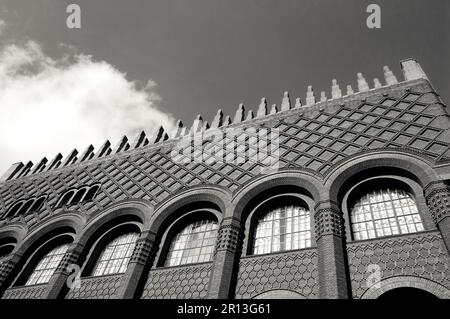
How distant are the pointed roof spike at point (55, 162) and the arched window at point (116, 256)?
9.05 m

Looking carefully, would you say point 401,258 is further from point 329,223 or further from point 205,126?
point 205,126

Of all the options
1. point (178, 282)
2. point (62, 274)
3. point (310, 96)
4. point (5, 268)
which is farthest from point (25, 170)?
point (310, 96)

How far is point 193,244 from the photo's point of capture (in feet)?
37.5

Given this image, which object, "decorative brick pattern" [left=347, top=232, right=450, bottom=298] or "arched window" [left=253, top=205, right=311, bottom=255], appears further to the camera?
"arched window" [left=253, top=205, right=311, bottom=255]

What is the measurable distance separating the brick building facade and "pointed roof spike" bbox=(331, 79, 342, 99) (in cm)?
14

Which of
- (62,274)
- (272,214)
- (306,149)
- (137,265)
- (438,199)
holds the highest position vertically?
(306,149)

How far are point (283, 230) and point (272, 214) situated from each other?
0.82 meters

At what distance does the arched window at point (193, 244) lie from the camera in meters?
10.9

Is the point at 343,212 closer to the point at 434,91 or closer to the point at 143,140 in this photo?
the point at 434,91

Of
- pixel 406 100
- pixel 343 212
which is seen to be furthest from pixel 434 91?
pixel 343 212

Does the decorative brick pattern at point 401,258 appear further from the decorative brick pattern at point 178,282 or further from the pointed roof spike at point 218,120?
the pointed roof spike at point 218,120

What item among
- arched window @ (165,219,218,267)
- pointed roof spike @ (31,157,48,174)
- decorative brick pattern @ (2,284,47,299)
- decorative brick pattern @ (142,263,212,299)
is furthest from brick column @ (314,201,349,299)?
pointed roof spike @ (31,157,48,174)

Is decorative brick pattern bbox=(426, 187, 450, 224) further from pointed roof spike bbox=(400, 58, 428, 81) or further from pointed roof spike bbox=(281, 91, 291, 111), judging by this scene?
pointed roof spike bbox=(281, 91, 291, 111)

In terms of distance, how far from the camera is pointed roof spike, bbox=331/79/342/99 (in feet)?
47.3
